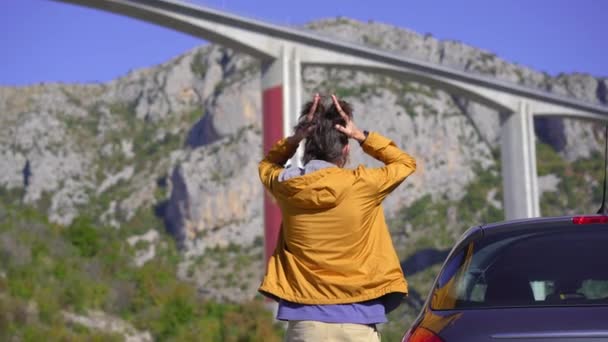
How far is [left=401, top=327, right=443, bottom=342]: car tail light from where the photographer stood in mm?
3060

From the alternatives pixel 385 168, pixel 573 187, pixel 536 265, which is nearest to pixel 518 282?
pixel 536 265

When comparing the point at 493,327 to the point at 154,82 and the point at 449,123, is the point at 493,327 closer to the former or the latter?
the point at 449,123

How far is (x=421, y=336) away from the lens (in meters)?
3.16

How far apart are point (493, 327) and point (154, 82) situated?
345 feet

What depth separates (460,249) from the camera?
3.84 meters

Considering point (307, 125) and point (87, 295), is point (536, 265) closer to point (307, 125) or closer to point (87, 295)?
point (307, 125)

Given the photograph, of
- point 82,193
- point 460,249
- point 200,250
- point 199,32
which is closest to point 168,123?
point 82,193

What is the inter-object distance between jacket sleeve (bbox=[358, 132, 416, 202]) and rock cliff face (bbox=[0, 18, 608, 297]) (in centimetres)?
6440

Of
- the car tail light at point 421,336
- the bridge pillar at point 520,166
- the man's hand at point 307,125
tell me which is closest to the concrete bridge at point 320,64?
the bridge pillar at point 520,166

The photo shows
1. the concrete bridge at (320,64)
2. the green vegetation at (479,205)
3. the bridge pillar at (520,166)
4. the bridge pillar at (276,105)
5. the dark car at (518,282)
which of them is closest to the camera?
the dark car at (518,282)

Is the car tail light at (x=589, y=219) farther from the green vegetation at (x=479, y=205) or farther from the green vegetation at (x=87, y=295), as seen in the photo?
the green vegetation at (x=479, y=205)

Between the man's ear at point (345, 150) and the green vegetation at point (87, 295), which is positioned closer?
the man's ear at point (345, 150)

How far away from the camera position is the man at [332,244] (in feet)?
11.1

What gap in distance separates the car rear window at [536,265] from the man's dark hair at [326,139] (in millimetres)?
700
